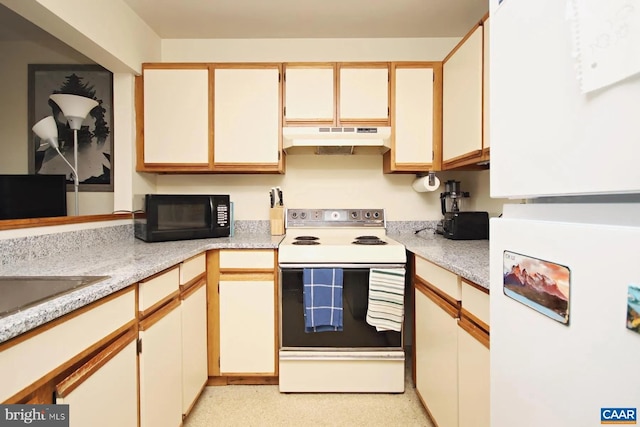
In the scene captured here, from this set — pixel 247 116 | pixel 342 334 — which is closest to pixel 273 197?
pixel 247 116

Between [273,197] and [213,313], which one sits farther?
[273,197]

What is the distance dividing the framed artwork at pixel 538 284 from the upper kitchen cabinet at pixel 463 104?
1206mm

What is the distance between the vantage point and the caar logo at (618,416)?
0.41 meters

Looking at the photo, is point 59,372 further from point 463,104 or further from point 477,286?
point 463,104

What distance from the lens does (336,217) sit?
7.98ft

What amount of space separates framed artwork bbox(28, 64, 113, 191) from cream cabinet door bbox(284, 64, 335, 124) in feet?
4.41

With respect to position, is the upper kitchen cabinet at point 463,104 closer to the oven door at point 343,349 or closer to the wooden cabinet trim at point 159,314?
the oven door at point 343,349

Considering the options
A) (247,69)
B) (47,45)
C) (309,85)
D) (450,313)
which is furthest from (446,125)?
(47,45)

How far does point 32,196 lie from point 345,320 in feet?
6.51

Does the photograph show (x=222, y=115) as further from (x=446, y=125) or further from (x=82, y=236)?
(x=446, y=125)

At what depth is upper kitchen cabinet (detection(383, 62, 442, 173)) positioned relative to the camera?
217 centimetres

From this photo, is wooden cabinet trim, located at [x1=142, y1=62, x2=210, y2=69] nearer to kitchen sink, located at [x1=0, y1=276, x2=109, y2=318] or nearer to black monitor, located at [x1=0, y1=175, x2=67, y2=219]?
black monitor, located at [x1=0, y1=175, x2=67, y2=219]

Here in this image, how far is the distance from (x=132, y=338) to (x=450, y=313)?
127cm

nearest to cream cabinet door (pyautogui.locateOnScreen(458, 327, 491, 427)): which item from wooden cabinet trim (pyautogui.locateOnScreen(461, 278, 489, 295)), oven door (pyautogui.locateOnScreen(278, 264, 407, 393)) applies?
wooden cabinet trim (pyautogui.locateOnScreen(461, 278, 489, 295))
